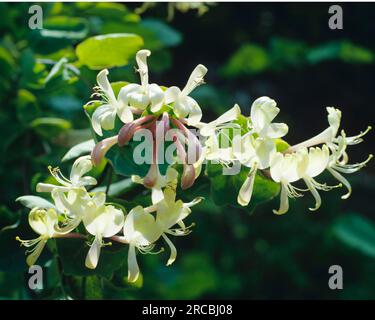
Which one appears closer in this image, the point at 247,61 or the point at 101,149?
the point at 101,149

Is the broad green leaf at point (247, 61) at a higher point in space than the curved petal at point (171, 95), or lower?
higher

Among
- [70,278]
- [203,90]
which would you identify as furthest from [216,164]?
[203,90]

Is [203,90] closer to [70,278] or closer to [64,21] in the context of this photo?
[64,21]

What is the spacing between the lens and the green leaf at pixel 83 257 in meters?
0.74

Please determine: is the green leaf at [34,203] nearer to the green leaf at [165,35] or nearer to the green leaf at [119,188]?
the green leaf at [119,188]

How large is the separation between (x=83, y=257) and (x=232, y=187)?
0.59 feet

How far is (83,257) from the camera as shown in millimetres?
758

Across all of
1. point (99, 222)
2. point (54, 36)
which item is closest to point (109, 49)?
point (54, 36)

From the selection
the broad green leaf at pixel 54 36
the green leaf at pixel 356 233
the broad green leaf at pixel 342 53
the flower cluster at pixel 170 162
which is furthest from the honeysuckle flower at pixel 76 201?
the broad green leaf at pixel 342 53

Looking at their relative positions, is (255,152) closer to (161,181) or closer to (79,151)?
(161,181)

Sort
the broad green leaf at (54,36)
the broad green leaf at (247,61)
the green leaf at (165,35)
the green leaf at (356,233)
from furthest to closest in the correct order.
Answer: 1. the broad green leaf at (247,61)
2. the green leaf at (356,233)
3. the green leaf at (165,35)
4. the broad green leaf at (54,36)

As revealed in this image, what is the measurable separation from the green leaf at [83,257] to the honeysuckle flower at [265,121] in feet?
0.63

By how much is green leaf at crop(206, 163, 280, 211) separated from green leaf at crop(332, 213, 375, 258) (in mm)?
1369
